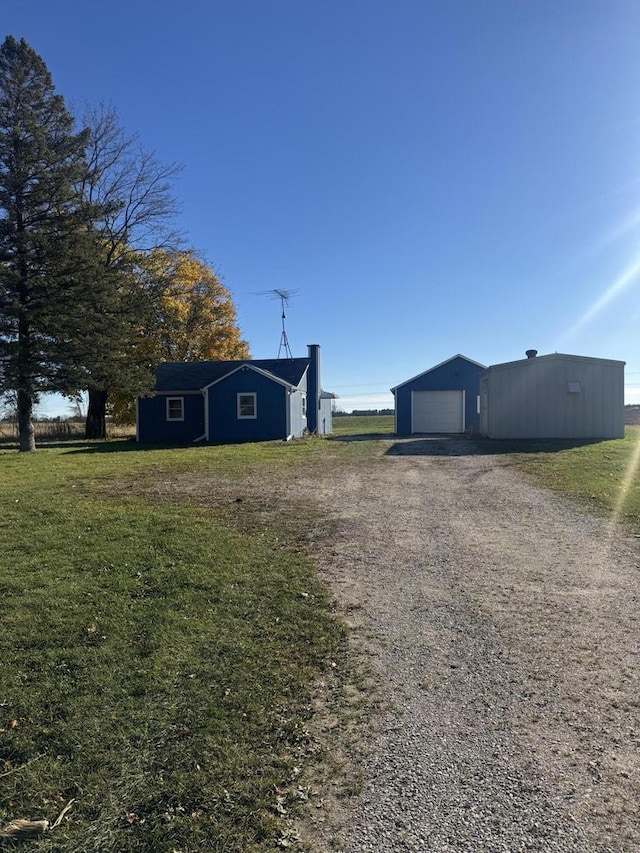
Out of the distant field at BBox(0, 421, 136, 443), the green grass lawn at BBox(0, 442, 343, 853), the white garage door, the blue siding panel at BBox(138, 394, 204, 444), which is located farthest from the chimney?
the green grass lawn at BBox(0, 442, 343, 853)

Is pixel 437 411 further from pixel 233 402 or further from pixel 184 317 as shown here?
pixel 184 317

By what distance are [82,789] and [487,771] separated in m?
1.84

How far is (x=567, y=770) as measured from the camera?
250 centimetres

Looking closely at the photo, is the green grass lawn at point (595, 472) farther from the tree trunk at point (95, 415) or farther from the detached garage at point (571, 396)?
the tree trunk at point (95, 415)

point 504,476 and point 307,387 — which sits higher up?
point 307,387

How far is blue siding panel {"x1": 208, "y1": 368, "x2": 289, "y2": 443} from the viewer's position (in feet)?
75.3

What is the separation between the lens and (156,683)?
3.29 m

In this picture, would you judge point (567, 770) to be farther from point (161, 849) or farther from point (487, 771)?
point (161, 849)

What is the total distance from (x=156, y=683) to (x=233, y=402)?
20336 mm

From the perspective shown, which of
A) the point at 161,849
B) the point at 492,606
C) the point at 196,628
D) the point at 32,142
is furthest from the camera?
the point at 32,142

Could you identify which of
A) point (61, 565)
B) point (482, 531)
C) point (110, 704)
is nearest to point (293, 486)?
point (482, 531)

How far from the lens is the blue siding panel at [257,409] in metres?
23.0

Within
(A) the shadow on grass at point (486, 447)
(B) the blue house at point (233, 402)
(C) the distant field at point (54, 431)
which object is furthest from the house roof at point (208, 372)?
(A) the shadow on grass at point (486, 447)

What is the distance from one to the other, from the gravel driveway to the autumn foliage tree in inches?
970
